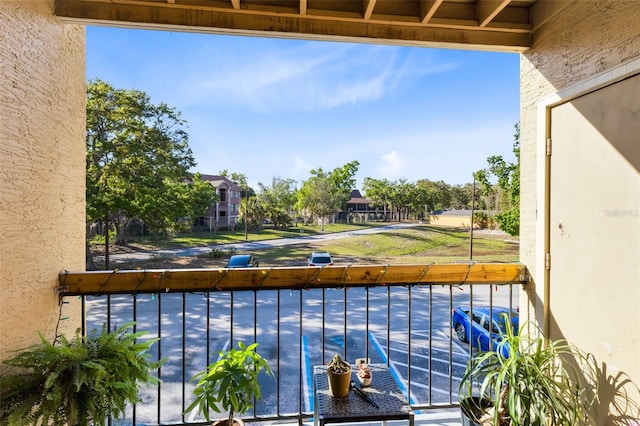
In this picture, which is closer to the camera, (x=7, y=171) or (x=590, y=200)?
(x=7, y=171)

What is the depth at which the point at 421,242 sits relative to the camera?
463 cm

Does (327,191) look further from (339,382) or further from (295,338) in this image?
(339,382)

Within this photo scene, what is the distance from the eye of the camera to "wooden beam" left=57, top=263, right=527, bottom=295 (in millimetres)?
1471

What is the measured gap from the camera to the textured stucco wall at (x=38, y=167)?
3.95 feet

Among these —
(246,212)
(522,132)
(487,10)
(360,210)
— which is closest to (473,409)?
(522,132)

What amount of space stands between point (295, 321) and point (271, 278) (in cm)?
561

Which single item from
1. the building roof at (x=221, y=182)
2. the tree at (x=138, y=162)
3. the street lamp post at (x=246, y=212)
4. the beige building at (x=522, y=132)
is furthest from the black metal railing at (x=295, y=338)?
the building roof at (x=221, y=182)

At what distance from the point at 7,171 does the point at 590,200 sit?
2571mm

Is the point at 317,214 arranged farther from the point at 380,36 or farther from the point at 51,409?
the point at 51,409

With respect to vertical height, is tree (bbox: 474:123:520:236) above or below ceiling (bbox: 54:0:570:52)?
below

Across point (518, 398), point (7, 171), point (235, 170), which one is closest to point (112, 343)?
point (7, 171)

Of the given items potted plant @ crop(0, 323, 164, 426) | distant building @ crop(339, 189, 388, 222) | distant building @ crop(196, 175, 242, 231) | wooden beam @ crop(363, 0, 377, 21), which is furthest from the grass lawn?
wooden beam @ crop(363, 0, 377, 21)

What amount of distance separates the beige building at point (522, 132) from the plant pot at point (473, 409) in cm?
47

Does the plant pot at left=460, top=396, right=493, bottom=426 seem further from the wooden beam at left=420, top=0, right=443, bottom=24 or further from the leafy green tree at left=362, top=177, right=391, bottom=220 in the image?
the leafy green tree at left=362, top=177, right=391, bottom=220
